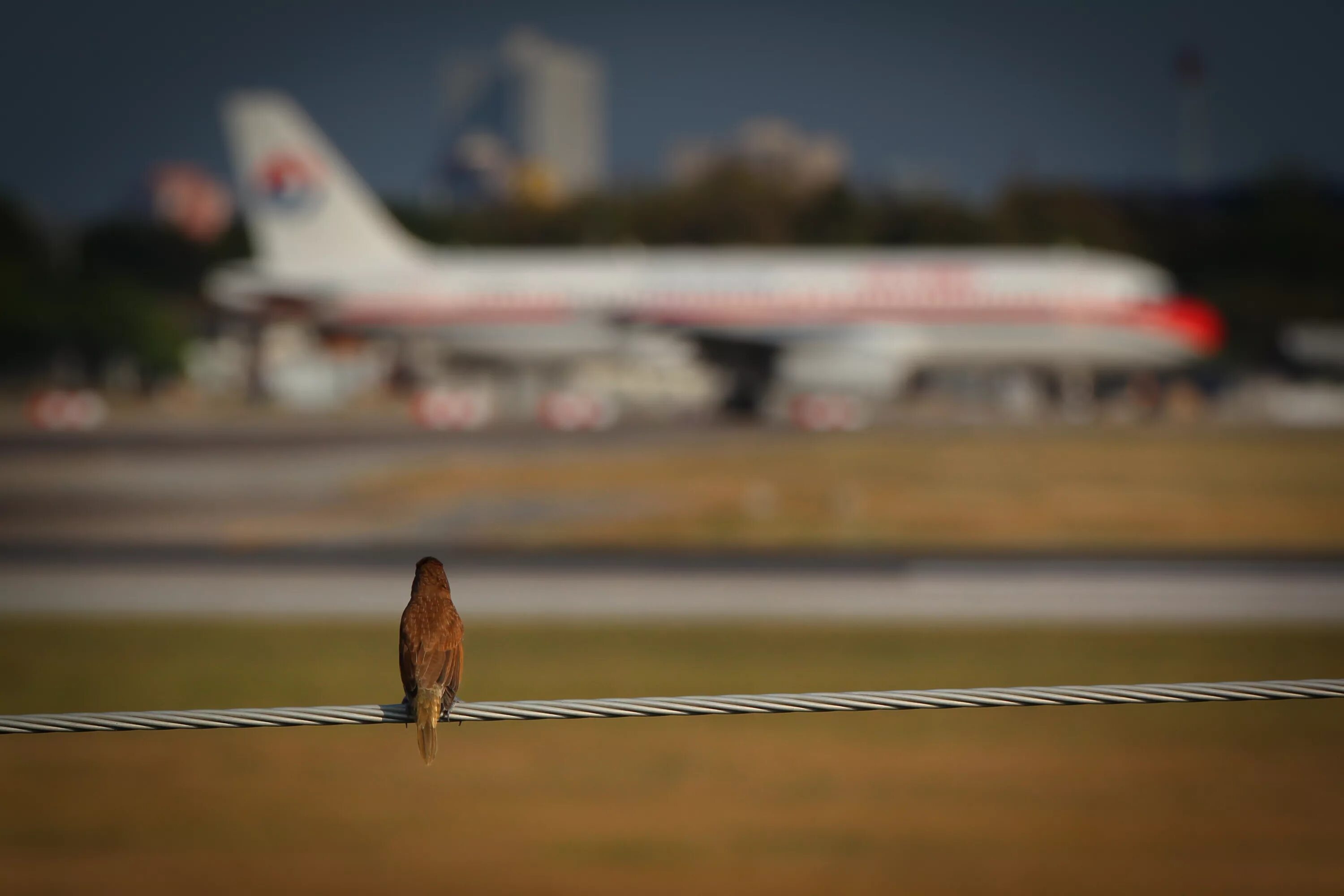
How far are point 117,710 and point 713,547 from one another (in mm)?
16813

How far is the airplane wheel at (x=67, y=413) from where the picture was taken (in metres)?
66.9

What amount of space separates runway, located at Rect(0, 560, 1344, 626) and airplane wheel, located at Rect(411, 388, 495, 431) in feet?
116

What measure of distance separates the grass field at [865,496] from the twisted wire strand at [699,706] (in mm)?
29491

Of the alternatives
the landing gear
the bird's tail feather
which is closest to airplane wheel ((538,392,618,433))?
the landing gear

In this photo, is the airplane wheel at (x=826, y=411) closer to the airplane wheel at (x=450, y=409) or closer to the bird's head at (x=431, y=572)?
the airplane wheel at (x=450, y=409)

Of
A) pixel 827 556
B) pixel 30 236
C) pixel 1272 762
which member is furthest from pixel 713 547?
pixel 30 236

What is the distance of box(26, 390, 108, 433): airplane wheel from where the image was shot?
66.9 m

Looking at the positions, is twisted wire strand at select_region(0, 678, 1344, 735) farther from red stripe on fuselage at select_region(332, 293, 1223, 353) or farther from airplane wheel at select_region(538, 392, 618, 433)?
airplane wheel at select_region(538, 392, 618, 433)

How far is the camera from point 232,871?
1261cm

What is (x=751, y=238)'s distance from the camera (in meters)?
124

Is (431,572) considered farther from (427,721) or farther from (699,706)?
(699,706)

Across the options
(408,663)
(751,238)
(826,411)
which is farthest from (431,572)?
(751,238)

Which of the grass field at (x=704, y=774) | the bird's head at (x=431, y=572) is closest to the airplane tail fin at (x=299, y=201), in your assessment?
the grass field at (x=704, y=774)

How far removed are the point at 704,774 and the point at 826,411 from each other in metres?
47.9
